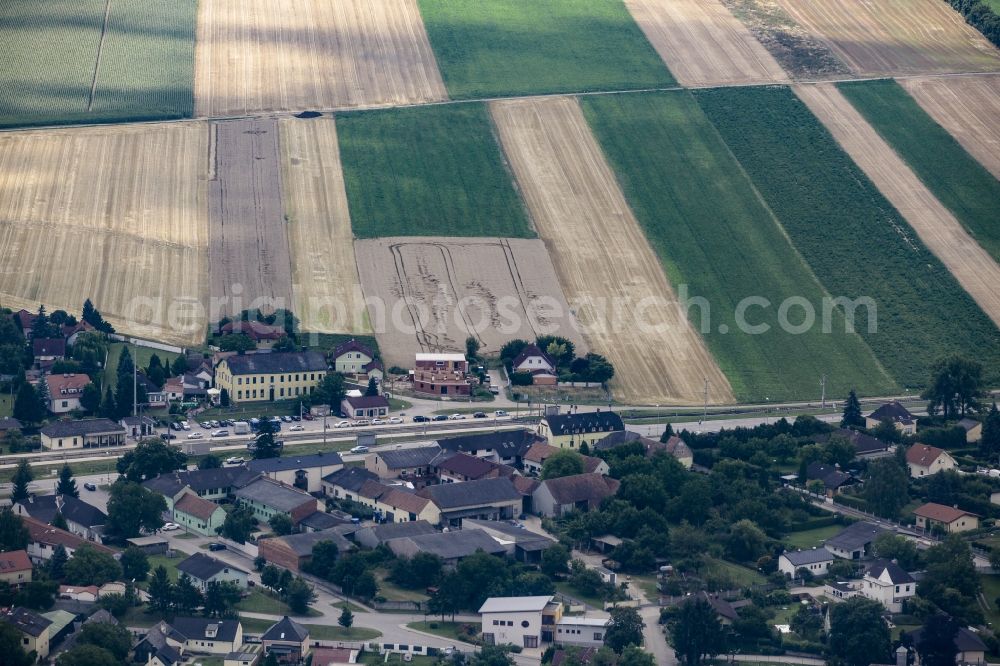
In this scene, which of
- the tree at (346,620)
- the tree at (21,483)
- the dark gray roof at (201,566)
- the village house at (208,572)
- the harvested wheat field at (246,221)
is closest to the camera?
the tree at (346,620)

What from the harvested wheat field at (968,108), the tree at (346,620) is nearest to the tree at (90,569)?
the tree at (346,620)

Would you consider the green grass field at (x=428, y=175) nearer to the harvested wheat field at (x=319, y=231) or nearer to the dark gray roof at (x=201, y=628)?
the harvested wheat field at (x=319, y=231)

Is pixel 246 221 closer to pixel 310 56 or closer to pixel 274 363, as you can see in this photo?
pixel 274 363

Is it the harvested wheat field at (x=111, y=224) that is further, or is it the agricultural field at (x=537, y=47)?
the agricultural field at (x=537, y=47)

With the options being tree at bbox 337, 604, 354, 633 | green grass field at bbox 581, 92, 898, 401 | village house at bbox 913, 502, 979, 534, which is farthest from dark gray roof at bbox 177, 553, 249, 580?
green grass field at bbox 581, 92, 898, 401

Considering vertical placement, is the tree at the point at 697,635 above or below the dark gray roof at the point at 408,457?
below

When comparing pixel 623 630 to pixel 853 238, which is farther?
pixel 853 238

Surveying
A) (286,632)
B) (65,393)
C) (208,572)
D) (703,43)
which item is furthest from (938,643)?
(703,43)

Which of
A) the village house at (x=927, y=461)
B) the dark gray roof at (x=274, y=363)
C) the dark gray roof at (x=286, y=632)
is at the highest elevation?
the dark gray roof at (x=274, y=363)
